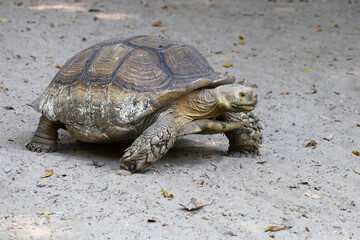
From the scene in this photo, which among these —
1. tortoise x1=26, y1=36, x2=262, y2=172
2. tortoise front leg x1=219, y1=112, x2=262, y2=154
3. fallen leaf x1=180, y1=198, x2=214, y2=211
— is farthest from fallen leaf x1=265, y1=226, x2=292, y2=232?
tortoise front leg x1=219, y1=112, x2=262, y2=154

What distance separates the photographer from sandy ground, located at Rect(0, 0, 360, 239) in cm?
352

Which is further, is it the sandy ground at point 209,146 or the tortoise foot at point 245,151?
the tortoise foot at point 245,151

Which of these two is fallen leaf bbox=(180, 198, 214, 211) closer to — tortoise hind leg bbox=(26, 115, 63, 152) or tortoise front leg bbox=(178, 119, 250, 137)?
tortoise front leg bbox=(178, 119, 250, 137)

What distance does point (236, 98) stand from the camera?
14.6 feet

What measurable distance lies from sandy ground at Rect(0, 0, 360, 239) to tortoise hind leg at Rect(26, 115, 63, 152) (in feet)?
0.60

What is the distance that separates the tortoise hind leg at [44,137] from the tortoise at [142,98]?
17 millimetres

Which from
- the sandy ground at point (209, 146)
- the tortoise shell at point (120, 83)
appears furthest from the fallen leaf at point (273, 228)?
the tortoise shell at point (120, 83)

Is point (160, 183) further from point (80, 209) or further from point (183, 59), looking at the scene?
point (183, 59)

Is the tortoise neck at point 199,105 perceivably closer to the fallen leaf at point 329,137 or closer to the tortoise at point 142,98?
the tortoise at point 142,98

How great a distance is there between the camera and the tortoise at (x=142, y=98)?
4449mm

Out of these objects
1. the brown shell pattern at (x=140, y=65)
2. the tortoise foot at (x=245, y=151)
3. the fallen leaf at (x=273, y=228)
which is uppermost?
the brown shell pattern at (x=140, y=65)

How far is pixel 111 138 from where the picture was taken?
464 cm

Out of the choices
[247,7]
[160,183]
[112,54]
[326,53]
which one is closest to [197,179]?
[160,183]

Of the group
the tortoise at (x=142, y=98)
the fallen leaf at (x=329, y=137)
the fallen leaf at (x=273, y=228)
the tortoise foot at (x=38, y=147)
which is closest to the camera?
the fallen leaf at (x=273, y=228)
